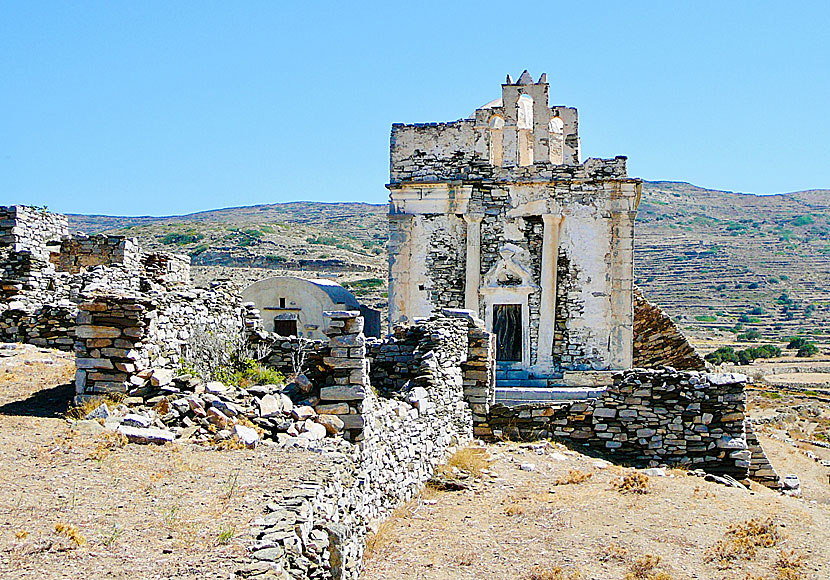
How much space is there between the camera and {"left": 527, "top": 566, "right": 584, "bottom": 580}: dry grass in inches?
301

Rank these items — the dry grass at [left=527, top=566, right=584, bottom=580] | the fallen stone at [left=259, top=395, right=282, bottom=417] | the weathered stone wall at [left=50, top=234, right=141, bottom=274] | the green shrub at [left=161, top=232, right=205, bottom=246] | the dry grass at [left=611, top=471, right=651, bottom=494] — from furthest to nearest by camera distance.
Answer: the green shrub at [left=161, top=232, right=205, bottom=246], the weathered stone wall at [left=50, top=234, right=141, bottom=274], the dry grass at [left=611, top=471, right=651, bottom=494], the fallen stone at [left=259, top=395, right=282, bottom=417], the dry grass at [left=527, top=566, right=584, bottom=580]

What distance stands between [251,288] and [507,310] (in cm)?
630

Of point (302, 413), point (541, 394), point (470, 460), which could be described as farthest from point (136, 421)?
point (541, 394)

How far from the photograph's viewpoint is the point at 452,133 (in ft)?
64.4

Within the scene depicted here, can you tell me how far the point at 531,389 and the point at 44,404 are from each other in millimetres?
11109

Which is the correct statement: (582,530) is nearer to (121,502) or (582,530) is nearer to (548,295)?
(121,502)

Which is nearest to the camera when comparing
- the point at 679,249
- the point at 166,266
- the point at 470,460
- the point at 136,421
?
the point at 136,421

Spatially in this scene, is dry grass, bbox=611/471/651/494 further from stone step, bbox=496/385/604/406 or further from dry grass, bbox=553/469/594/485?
stone step, bbox=496/385/604/406

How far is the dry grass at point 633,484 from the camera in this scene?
438 inches

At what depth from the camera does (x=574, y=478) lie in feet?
38.4

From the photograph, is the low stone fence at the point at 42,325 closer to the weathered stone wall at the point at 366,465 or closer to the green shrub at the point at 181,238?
the weathered stone wall at the point at 366,465

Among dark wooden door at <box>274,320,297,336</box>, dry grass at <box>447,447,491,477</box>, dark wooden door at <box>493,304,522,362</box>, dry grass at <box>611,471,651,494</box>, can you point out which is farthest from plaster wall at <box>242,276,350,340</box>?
dry grass at <box>611,471,651,494</box>

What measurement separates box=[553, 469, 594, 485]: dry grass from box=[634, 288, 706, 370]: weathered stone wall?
1214 centimetres

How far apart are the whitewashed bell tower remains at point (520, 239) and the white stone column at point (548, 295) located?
2 cm
